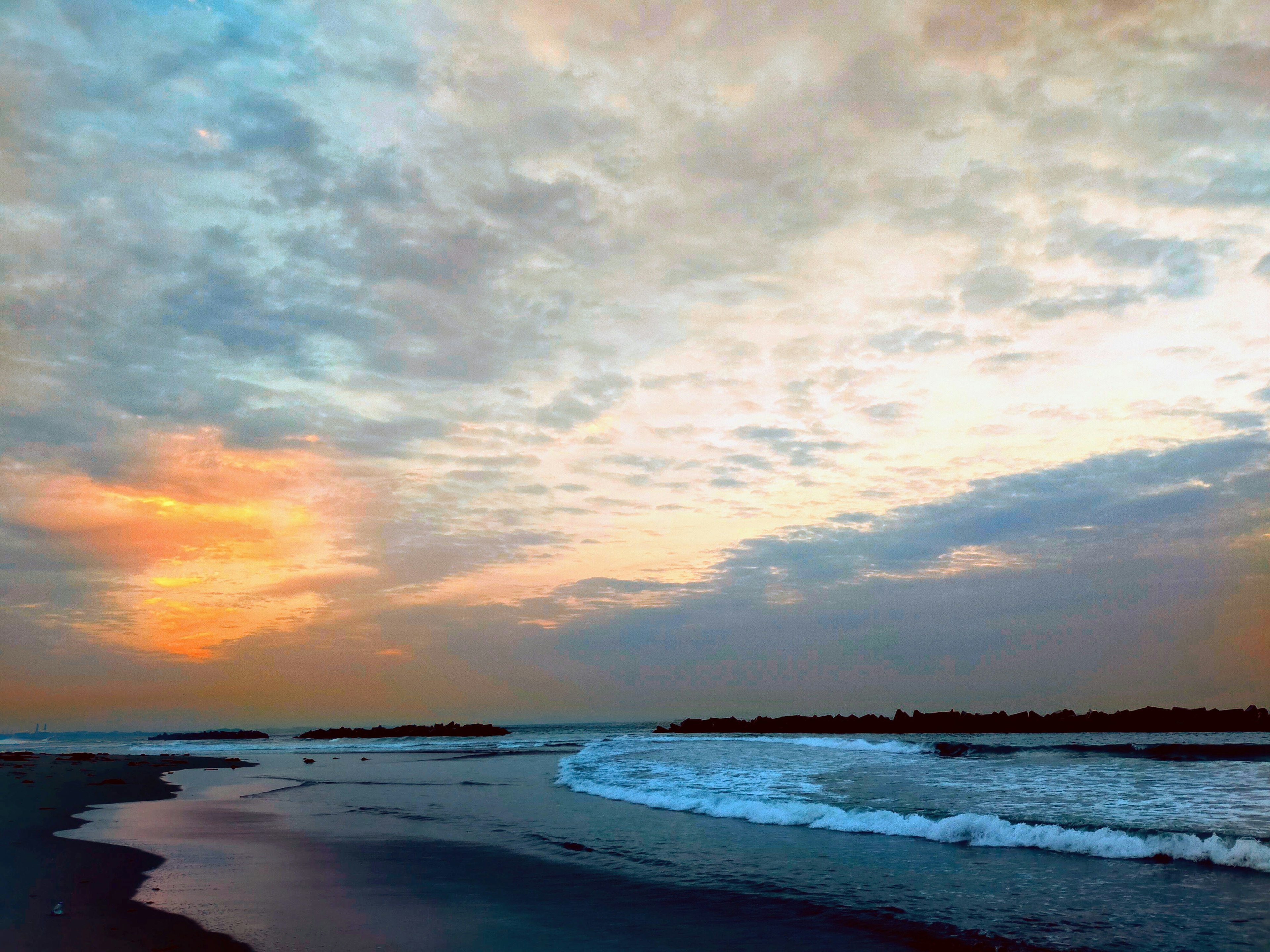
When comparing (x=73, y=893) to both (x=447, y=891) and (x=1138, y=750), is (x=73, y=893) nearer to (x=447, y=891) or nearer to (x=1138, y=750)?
(x=447, y=891)

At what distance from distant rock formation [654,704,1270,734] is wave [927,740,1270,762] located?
14263 millimetres

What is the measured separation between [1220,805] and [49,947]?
19326 millimetres

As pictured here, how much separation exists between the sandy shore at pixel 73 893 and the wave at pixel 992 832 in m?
11.4

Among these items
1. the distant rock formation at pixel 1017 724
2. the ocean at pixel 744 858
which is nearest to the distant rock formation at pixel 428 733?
the distant rock formation at pixel 1017 724

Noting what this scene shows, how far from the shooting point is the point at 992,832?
13820 millimetres

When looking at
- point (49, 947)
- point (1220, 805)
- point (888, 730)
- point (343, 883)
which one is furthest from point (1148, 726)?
point (49, 947)

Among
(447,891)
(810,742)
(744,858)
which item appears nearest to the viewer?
(447,891)

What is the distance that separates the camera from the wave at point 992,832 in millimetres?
11758

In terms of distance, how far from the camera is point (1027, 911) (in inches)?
360

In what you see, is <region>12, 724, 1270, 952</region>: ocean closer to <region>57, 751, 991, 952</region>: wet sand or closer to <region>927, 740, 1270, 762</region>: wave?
<region>57, 751, 991, 952</region>: wet sand

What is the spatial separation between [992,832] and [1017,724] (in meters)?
51.6

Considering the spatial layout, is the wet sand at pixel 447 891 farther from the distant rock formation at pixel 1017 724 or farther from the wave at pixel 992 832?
the distant rock formation at pixel 1017 724

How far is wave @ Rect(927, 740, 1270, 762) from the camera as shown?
28.3m

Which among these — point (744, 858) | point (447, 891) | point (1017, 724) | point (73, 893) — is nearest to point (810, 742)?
point (1017, 724)
